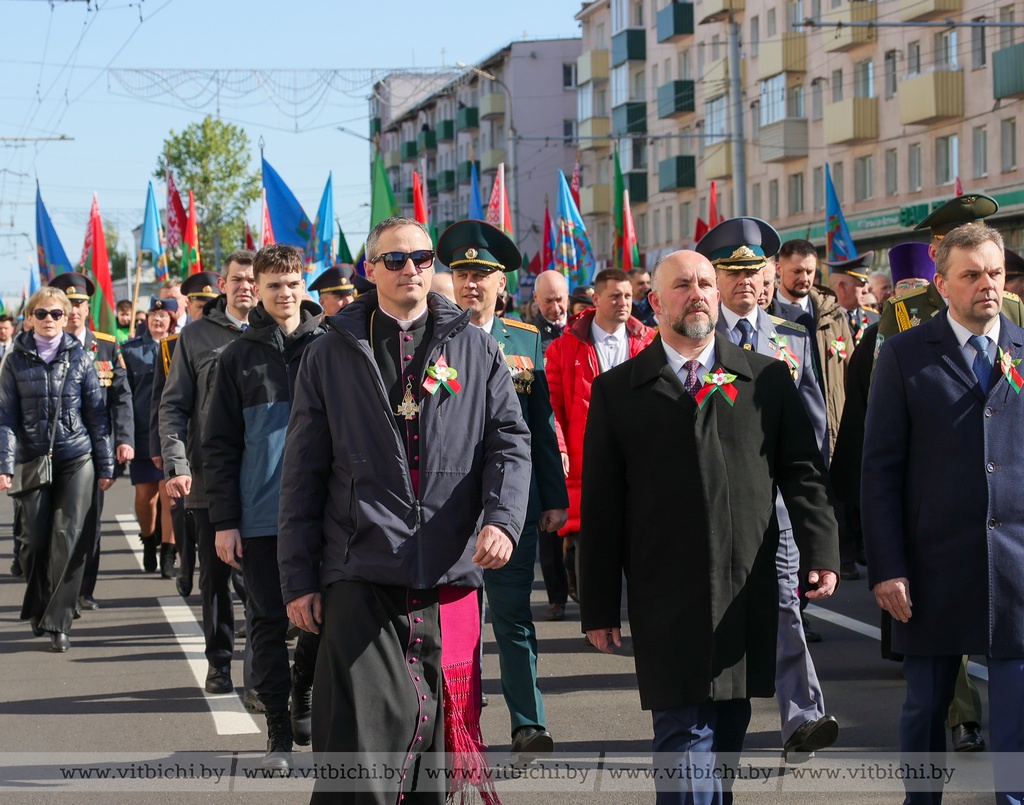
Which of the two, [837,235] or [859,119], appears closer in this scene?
[837,235]

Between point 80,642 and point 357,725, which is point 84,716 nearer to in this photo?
point 80,642

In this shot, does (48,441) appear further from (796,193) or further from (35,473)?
(796,193)

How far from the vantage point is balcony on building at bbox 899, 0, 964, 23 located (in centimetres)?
3816

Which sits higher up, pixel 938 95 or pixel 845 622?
pixel 938 95

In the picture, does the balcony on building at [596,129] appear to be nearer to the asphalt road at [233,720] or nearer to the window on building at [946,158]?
the window on building at [946,158]

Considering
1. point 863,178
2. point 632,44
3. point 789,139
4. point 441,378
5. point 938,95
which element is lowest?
point 441,378

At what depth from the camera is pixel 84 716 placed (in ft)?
26.7

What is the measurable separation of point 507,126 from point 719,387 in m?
77.1

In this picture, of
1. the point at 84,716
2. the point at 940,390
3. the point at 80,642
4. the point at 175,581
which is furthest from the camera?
the point at 175,581

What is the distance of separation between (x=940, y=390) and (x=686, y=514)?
1.02 meters

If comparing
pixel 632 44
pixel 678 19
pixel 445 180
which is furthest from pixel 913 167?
pixel 445 180

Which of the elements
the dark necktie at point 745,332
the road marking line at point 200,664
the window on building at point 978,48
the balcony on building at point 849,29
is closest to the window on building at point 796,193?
the balcony on building at point 849,29

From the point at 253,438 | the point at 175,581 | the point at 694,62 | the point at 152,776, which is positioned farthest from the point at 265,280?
the point at 694,62

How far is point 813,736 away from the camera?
6520 mm
